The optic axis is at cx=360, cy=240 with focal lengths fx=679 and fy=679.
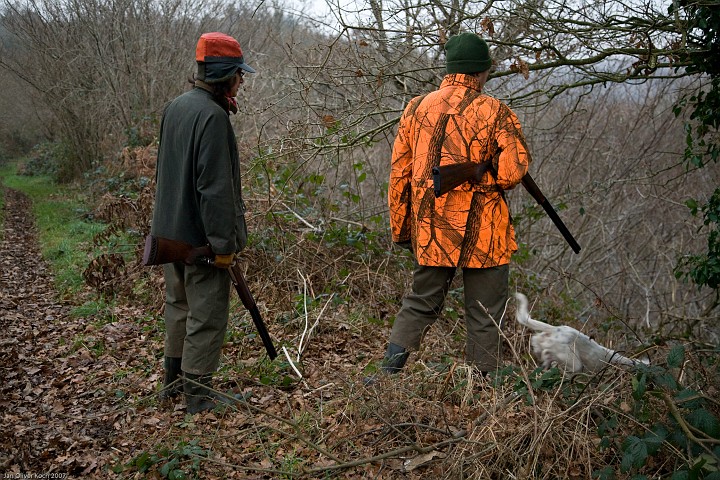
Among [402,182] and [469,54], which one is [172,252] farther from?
[469,54]

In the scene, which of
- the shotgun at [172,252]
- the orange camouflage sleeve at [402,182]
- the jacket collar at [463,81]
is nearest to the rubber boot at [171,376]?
the shotgun at [172,252]

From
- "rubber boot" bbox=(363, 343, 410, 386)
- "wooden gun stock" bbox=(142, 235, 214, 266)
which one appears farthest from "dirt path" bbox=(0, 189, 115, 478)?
"rubber boot" bbox=(363, 343, 410, 386)

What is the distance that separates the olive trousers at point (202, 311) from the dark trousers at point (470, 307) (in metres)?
1.12

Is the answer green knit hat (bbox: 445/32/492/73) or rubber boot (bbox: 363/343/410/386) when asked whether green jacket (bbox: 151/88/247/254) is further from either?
green knit hat (bbox: 445/32/492/73)

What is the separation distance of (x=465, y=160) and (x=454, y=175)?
0.16 m

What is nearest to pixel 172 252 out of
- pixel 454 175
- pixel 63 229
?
pixel 454 175

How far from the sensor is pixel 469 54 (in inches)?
163

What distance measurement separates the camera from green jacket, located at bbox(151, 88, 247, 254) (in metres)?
3.94

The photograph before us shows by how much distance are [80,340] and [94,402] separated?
1.25 metres

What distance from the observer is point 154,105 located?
13883 mm

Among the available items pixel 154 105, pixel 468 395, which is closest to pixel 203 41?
pixel 468 395

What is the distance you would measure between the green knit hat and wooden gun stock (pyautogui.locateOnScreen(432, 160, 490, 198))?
0.61 m

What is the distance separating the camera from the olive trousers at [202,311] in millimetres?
4195

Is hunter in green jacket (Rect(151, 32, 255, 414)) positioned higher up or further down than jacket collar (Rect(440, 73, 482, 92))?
further down
